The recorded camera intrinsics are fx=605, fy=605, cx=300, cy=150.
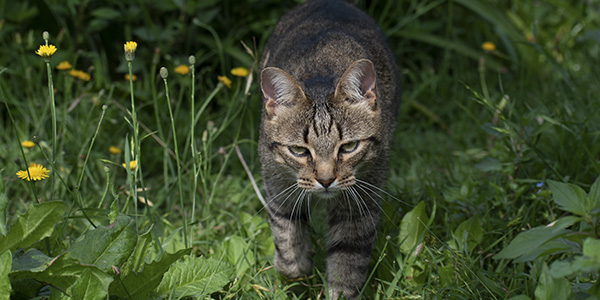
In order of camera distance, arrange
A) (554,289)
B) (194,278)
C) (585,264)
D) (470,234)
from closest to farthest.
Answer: (585,264)
(554,289)
(194,278)
(470,234)

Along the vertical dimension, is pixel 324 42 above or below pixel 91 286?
above

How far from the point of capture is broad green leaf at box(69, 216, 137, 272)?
191 centimetres

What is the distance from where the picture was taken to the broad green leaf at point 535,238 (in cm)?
156

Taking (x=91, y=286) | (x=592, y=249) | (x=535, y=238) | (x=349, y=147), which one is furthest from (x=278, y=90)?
(x=592, y=249)

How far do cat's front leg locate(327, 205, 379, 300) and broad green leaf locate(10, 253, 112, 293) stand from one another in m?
1.01

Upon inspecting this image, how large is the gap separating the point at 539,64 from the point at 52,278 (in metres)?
3.84

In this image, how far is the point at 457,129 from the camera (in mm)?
4051

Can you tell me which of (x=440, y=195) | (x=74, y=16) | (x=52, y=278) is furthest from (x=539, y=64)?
(x=52, y=278)

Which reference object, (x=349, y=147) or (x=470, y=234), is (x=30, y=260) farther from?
(x=470, y=234)

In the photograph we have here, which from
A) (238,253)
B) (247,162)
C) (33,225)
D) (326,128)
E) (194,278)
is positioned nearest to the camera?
(33,225)

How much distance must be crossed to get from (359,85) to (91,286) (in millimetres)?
1228

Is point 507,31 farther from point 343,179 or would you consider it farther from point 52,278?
point 52,278

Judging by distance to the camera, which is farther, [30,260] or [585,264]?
[30,260]

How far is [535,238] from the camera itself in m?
1.61
